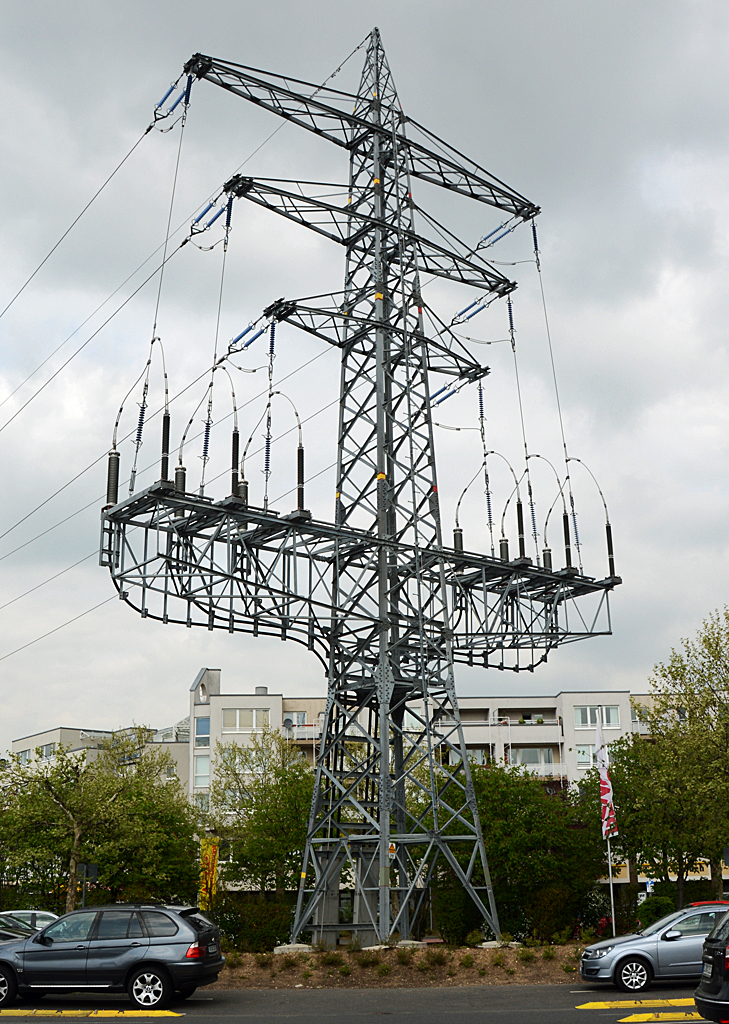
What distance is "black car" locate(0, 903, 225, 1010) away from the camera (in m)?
16.4

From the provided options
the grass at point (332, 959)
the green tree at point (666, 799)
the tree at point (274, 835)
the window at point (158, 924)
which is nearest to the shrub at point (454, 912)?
the tree at point (274, 835)

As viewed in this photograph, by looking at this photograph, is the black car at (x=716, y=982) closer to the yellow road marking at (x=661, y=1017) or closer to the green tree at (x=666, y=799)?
the yellow road marking at (x=661, y=1017)

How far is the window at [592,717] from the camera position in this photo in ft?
265

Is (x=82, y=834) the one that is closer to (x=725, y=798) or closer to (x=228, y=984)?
(x=228, y=984)

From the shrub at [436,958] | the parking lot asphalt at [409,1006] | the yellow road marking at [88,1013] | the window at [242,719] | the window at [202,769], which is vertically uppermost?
the window at [242,719]

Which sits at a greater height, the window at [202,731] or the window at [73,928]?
the window at [202,731]

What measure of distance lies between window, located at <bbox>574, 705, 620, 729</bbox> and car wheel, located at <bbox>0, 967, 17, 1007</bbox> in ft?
223

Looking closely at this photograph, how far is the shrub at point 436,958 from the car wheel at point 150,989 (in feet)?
17.6

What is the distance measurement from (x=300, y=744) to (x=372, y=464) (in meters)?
55.2

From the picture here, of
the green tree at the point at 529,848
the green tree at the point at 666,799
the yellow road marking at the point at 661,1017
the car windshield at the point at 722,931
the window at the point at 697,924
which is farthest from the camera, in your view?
the green tree at the point at 529,848

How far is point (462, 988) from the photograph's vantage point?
18.5 metres

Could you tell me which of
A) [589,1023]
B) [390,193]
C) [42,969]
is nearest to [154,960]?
[42,969]

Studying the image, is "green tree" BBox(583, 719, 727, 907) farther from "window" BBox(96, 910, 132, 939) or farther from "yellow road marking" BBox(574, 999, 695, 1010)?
"window" BBox(96, 910, 132, 939)

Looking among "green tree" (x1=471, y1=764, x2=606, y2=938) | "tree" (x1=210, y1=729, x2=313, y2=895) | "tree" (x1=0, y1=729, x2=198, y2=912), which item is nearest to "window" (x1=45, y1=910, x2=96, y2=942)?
"tree" (x1=0, y1=729, x2=198, y2=912)
